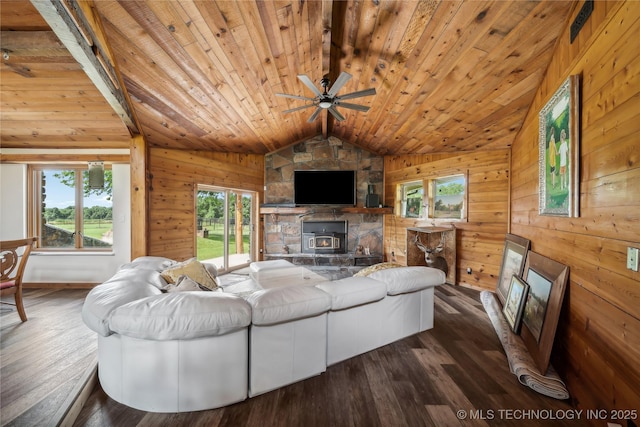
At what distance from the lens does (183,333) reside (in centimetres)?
148

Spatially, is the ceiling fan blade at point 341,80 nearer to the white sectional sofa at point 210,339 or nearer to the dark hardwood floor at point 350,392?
the white sectional sofa at point 210,339

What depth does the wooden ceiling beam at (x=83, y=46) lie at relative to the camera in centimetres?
189

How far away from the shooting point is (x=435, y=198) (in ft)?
17.2

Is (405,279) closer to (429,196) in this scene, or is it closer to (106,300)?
(106,300)

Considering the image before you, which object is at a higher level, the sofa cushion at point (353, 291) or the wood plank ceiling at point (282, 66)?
the wood plank ceiling at point (282, 66)

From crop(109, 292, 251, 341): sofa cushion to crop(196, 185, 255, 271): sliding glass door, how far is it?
365cm

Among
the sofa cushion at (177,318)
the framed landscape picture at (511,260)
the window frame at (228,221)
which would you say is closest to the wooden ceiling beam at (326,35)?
the sofa cushion at (177,318)

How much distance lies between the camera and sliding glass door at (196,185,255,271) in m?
5.08

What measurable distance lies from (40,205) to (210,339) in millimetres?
4902

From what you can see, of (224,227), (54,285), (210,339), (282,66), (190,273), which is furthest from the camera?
(224,227)

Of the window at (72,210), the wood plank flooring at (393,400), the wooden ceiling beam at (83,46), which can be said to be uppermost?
the wooden ceiling beam at (83,46)

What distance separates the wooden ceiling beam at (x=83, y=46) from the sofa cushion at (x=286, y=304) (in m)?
2.59

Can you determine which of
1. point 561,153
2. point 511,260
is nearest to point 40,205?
point 561,153

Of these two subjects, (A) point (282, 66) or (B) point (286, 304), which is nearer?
(B) point (286, 304)
